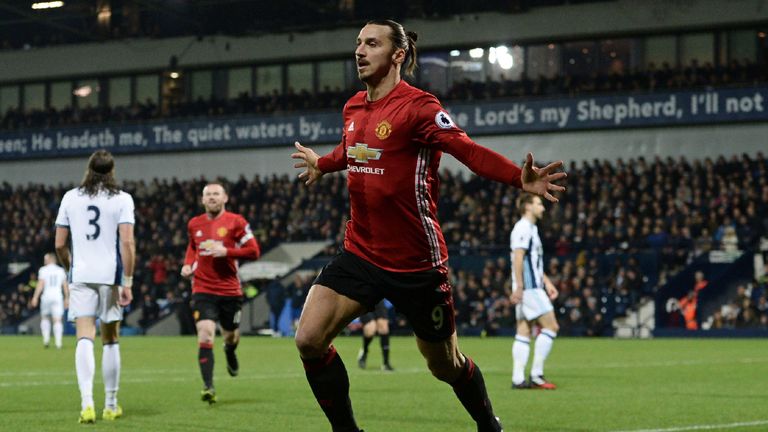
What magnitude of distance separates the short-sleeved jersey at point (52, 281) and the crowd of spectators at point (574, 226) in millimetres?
9751

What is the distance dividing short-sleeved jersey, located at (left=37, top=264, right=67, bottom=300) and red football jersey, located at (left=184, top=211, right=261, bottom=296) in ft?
59.9

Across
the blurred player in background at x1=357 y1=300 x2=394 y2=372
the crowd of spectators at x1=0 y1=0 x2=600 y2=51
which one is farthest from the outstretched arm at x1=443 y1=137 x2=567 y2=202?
the crowd of spectators at x1=0 y1=0 x2=600 y2=51

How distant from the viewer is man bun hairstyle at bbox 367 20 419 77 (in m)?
6.85

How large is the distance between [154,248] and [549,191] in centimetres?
4019

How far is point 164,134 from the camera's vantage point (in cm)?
5062

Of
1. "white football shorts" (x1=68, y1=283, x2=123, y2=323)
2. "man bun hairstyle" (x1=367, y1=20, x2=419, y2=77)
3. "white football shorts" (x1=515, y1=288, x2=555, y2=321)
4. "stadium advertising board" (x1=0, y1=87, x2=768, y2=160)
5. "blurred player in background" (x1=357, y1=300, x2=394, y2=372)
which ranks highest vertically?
"stadium advertising board" (x1=0, y1=87, x2=768, y2=160)

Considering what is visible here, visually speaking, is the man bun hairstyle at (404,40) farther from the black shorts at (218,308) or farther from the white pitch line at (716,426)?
the black shorts at (218,308)

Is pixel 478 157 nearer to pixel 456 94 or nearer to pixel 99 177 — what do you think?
pixel 99 177

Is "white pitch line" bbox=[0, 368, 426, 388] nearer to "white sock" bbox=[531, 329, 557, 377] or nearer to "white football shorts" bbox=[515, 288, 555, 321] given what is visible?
"white sock" bbox=[531, 329, 557, 377]

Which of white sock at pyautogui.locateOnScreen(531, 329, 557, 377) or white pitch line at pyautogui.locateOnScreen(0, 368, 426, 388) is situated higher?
white sock at pyautogui.locateOnScreen(531, 329, 557, 377)

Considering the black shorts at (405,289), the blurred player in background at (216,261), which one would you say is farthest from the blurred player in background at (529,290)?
the black shorts at (405,289)

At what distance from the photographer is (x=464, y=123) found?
44.7 meters

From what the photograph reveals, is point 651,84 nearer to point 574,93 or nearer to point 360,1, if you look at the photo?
point 574,93

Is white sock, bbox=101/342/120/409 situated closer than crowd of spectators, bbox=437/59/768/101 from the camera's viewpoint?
Yes
